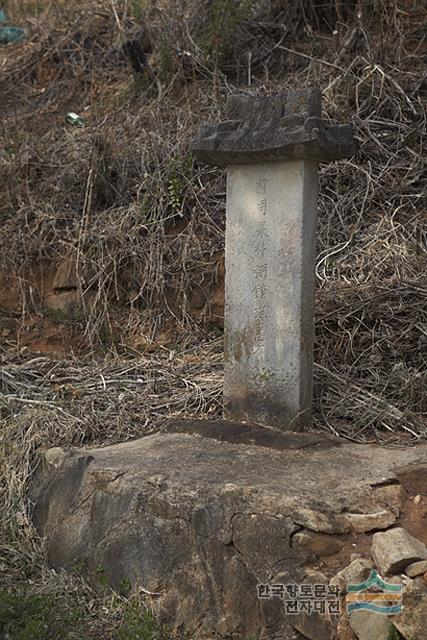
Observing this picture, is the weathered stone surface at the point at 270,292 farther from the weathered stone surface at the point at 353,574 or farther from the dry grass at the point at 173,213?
the weathered stone surface at the point at 353,574

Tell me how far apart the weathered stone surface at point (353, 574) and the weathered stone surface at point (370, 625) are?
11cm

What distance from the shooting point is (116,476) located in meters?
4.02

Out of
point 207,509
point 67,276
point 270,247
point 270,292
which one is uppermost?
point 270,247

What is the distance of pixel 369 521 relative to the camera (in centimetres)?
341

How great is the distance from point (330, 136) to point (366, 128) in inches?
95.9

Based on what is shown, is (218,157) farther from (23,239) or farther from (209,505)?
(23,239)

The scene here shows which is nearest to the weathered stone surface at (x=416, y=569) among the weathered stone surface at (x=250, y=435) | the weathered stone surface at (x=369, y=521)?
the weathered stone surface at (x=369, y=521)

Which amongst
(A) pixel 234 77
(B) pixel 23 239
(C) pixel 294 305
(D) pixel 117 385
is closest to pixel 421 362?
(C) pixel 294 305

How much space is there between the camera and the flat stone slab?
3432 mm

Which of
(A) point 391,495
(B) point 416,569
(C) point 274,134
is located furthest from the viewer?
(C) point 274,134

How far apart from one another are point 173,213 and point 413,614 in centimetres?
399

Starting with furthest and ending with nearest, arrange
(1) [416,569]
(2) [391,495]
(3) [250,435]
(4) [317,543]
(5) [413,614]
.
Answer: (3) [250,435]
(2) [391,495]
(4) [317,543]
(1) [416,569]
(5) [413,614]

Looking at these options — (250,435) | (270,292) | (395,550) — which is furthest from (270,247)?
(395,550)

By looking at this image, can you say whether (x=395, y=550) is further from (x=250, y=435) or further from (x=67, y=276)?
(x=67, y=276)
